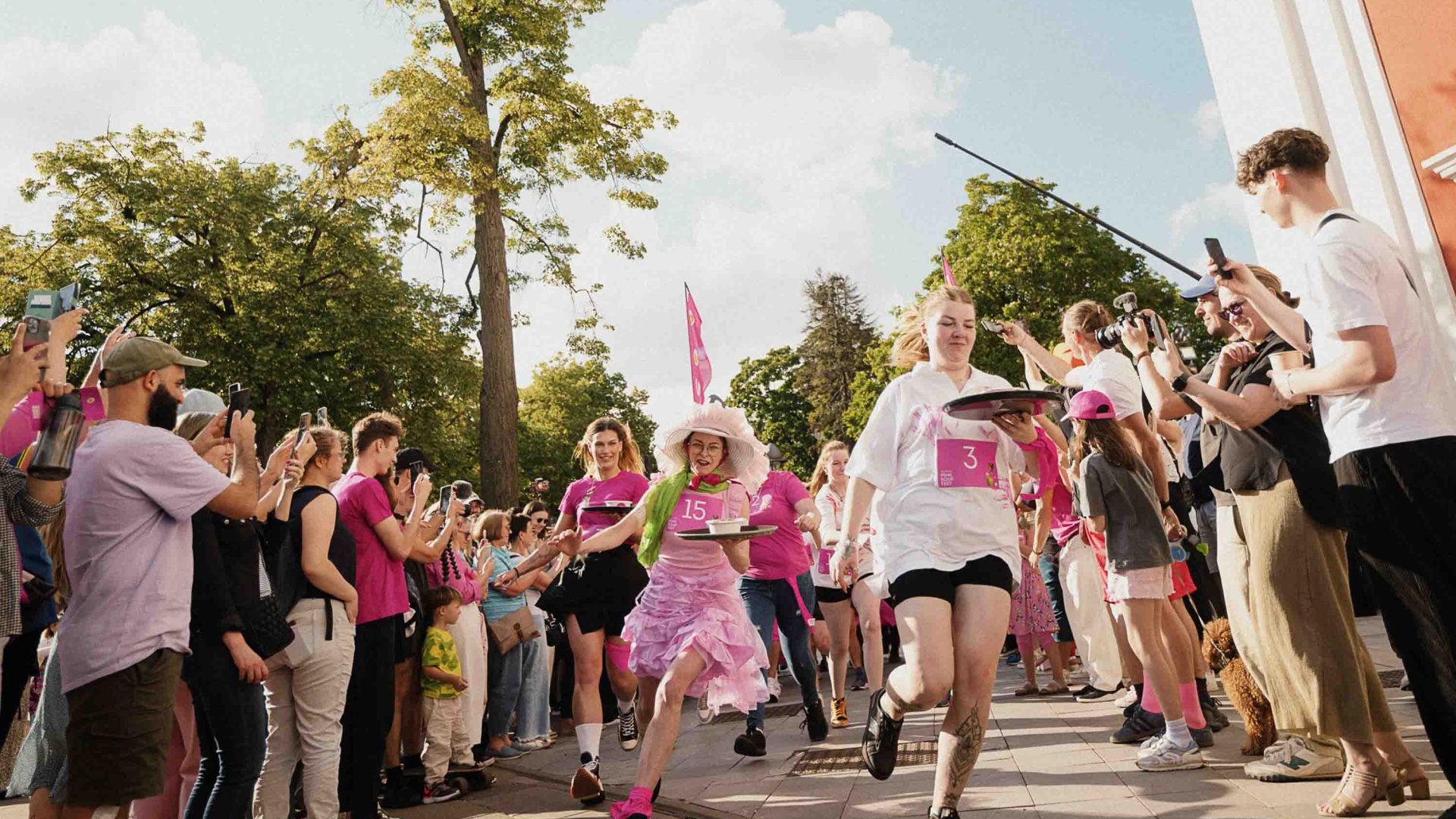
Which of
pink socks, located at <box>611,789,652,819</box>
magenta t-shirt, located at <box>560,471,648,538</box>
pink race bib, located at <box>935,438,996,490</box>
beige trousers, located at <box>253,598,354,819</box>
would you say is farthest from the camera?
magenta t-shirt, located at <box>560,471,648,538</box>

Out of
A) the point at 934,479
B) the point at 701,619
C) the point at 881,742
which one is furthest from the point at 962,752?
the point at 701,619

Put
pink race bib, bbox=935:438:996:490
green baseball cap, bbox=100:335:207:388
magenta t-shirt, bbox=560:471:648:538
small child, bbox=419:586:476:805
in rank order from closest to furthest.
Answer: green baseball cap, bbox=100:335:207:388 < pink race bib, bbox=935:438:996:490 < small child, bbox=419:586:476:805 < magenta t-shirt, bbox=560:471:648:538

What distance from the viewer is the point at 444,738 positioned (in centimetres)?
699

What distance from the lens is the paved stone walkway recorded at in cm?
452

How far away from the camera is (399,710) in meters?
7.08

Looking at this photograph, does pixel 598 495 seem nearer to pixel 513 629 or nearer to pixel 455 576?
pixel 455 576

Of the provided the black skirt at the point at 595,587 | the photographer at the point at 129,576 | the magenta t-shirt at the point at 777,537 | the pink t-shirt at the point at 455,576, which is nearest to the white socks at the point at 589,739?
the black skirt at the point at 595,587

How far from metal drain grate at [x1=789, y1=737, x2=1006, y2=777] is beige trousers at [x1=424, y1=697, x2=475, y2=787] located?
7.54 feet

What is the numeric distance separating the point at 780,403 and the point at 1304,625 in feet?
199

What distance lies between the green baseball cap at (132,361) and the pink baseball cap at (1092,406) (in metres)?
4.20

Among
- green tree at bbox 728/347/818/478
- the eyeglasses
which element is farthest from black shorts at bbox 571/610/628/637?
green tree at bbox 728/347/818/478

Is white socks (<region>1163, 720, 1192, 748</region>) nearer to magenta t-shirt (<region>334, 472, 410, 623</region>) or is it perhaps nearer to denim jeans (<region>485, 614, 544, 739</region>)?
magenta t-shirt (<region>334, 472, 410, 623</region>)

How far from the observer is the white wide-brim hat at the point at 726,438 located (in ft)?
19.9

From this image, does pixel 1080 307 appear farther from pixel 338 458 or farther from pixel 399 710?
pixel 399 710
